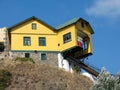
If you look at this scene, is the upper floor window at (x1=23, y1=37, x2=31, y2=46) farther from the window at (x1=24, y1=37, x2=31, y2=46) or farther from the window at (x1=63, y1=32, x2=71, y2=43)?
the window at (x1=63, y1=32, x2=71, y2=43)

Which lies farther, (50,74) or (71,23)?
(71,23)

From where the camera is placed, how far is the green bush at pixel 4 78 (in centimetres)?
7020

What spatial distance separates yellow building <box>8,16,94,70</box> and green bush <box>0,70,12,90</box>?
12511mm

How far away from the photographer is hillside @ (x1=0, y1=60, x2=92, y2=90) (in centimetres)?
7081

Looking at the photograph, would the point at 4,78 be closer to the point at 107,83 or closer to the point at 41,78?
the point at 41,78

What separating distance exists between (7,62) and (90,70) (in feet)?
43.0

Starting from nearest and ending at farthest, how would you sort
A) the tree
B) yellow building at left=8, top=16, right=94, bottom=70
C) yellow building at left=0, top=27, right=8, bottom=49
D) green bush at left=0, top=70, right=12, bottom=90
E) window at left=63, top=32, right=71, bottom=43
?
the tree → green bush at left=0, top=70, right=12, bottom=90 → yellow building at left=8, top=16, right=94, bottom=70 → window at left=63, top=32, right=71, bottom=43 → yellow building at left=0, top=27, right=8, bottom=49

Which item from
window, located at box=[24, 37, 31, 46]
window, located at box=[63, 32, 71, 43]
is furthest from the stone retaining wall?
window, located at box=[63, 32, 71, 43]

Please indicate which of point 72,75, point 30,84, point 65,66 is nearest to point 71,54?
point 65,66

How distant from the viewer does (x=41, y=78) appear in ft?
244

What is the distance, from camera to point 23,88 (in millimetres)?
69188

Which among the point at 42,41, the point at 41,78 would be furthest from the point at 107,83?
the point at 42,41

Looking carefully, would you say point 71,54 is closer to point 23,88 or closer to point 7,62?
point 7,62

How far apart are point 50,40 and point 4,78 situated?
18184 millimetres
